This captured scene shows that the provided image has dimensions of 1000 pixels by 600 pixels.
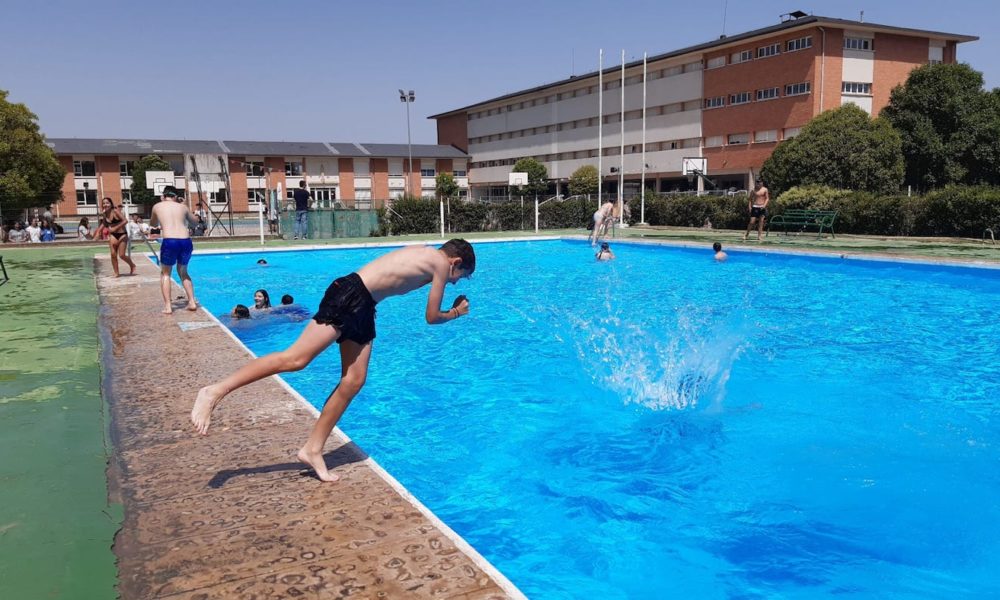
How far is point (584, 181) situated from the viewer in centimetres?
6003

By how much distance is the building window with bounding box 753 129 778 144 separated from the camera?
157 feet

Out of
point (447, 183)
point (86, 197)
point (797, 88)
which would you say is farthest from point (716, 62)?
point (86, 197)

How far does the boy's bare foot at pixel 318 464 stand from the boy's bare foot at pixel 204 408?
57 cm

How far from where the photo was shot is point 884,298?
13.1m

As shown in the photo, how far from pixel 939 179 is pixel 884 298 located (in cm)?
3527

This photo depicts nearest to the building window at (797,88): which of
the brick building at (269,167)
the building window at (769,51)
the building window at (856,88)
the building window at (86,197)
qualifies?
the building window at (856,88)

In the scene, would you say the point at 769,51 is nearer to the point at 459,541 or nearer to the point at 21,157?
the point at 21,157

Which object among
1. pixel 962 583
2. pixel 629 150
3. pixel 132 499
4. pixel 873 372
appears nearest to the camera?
pixel 132 499

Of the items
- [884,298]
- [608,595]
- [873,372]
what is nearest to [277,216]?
[884,298]

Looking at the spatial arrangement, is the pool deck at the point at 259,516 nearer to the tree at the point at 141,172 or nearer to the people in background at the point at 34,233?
the people in background at the point at 34,233

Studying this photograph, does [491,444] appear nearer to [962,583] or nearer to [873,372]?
[962,583]

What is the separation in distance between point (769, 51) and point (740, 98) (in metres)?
3.84

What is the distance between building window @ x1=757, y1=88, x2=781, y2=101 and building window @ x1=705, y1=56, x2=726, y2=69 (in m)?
4.56

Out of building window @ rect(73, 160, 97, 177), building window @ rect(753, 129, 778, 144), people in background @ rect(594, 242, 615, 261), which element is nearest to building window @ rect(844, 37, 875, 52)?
building window @ rect(753, 129, 778, 144)
